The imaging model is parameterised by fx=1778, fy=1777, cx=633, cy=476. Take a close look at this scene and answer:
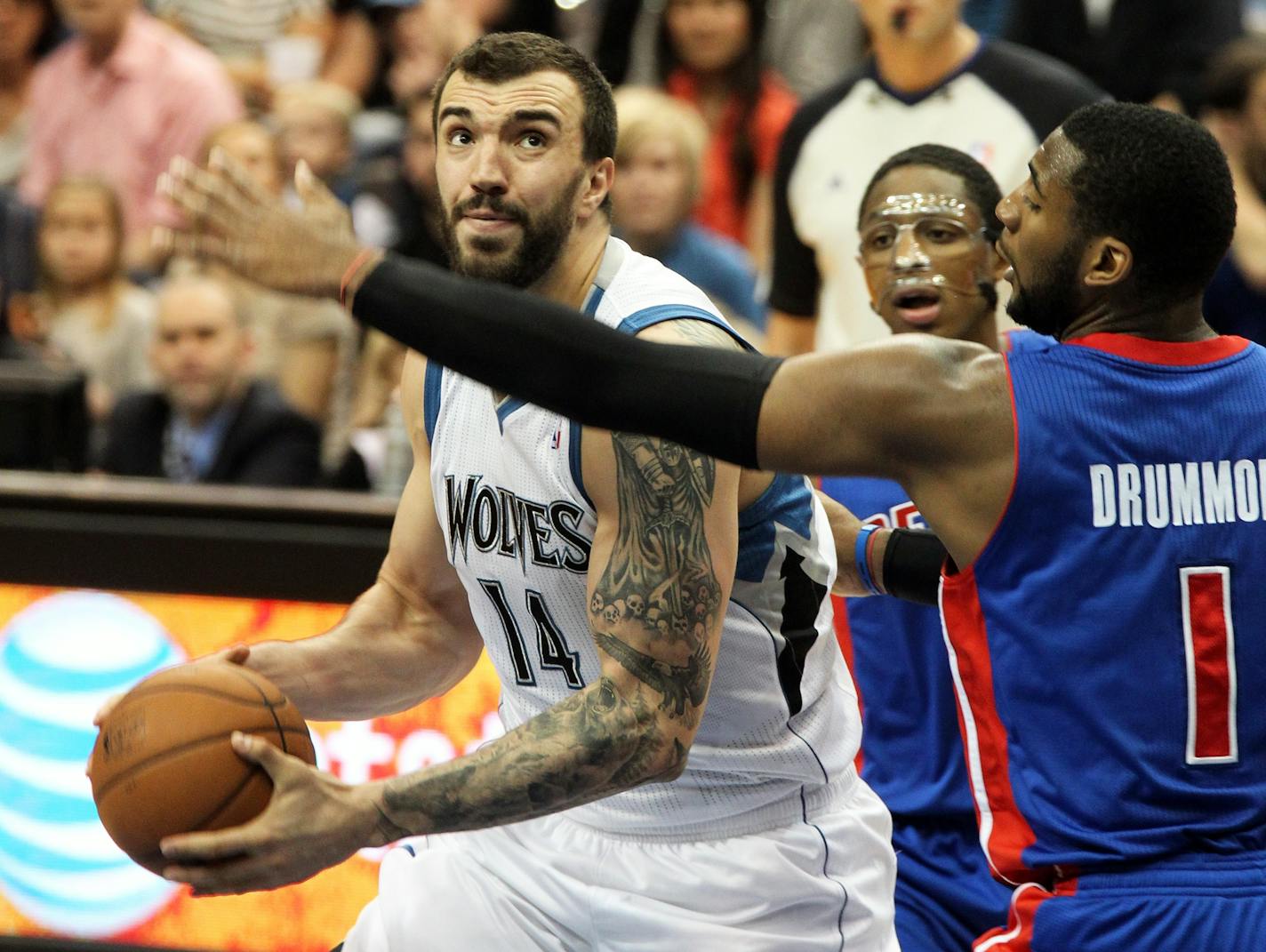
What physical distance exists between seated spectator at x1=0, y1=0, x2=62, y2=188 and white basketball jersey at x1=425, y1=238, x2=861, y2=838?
608cm

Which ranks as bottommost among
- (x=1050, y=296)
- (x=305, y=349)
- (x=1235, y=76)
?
(x=305, y=349)

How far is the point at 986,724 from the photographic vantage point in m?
2.85

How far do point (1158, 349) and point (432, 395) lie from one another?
134 centimetres

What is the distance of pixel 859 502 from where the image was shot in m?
3.99

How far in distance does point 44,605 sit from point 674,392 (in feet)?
10.6

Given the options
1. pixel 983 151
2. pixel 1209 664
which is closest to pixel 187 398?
pixel 983 151

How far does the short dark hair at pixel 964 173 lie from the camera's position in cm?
396

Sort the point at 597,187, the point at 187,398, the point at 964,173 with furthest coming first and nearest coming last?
the point at 187,398 → the point at 964,173 → the point at 597,187

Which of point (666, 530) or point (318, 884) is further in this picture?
point (318, 884)

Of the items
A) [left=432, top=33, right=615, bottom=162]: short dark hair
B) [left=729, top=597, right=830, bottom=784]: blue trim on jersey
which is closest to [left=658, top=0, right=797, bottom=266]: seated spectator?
[left=432, top=33, right=615, bottom=162]: short dark hair

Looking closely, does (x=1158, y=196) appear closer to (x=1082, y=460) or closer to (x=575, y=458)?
(x=1082, y=460)

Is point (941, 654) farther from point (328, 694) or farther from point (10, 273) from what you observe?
point (10, 273)

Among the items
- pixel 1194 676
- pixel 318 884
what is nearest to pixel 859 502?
pixel 1194 676

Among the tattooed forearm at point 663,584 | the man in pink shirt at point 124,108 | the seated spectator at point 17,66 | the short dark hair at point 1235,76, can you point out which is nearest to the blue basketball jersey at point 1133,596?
the tattooed forearm at point 663,584
